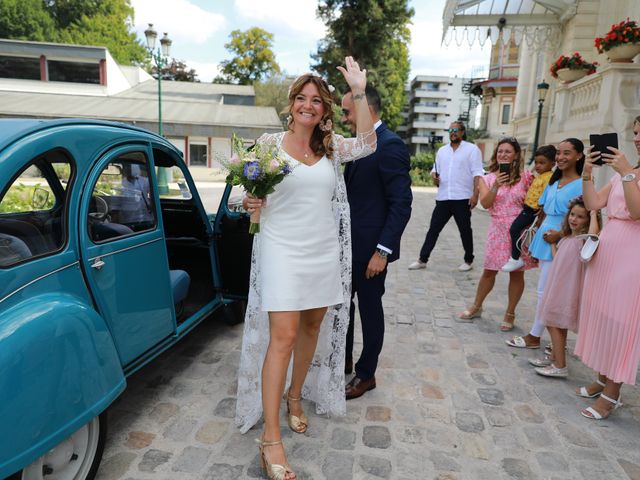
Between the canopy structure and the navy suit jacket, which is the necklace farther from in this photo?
the canopy structure

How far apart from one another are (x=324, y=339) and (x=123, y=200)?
67.2 inches

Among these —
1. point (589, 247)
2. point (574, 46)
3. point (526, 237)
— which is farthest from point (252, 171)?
point (574, 46)

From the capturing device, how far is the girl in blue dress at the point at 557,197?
3850mm

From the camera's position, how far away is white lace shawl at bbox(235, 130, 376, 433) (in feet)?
9.08

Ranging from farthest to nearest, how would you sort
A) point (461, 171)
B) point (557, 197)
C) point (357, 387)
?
point (461, 171)
point (557, 197)
point (357, 387)

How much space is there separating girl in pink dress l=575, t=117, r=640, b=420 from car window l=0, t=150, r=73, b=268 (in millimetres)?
3322

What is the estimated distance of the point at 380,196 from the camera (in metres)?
3.12

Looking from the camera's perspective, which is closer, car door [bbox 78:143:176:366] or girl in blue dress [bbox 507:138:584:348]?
car door [bbox 78:143:176:366]

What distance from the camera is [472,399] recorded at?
3.44 m

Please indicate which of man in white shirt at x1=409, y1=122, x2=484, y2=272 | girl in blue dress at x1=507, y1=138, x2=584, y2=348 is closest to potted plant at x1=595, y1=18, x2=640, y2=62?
man in white shirt at x1=409, y1=122, x2=484, y2=272

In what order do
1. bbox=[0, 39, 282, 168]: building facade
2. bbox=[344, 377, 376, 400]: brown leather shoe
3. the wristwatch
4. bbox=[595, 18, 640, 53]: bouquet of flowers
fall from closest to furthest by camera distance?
the wristwatch, bbox=[344, 377, 376, 400]: brown leather shoe, bbox=[595, 18, 640, 53]: bouquet of flowers, bbox=[0, 39, 282, 168]: building facade

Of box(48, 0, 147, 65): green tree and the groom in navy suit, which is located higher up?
box(48, 0, 147, 65): green tree

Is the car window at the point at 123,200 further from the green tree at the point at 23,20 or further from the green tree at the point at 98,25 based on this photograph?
the green tree at the point at 23,20

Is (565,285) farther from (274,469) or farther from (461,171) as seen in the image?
(461,171)
